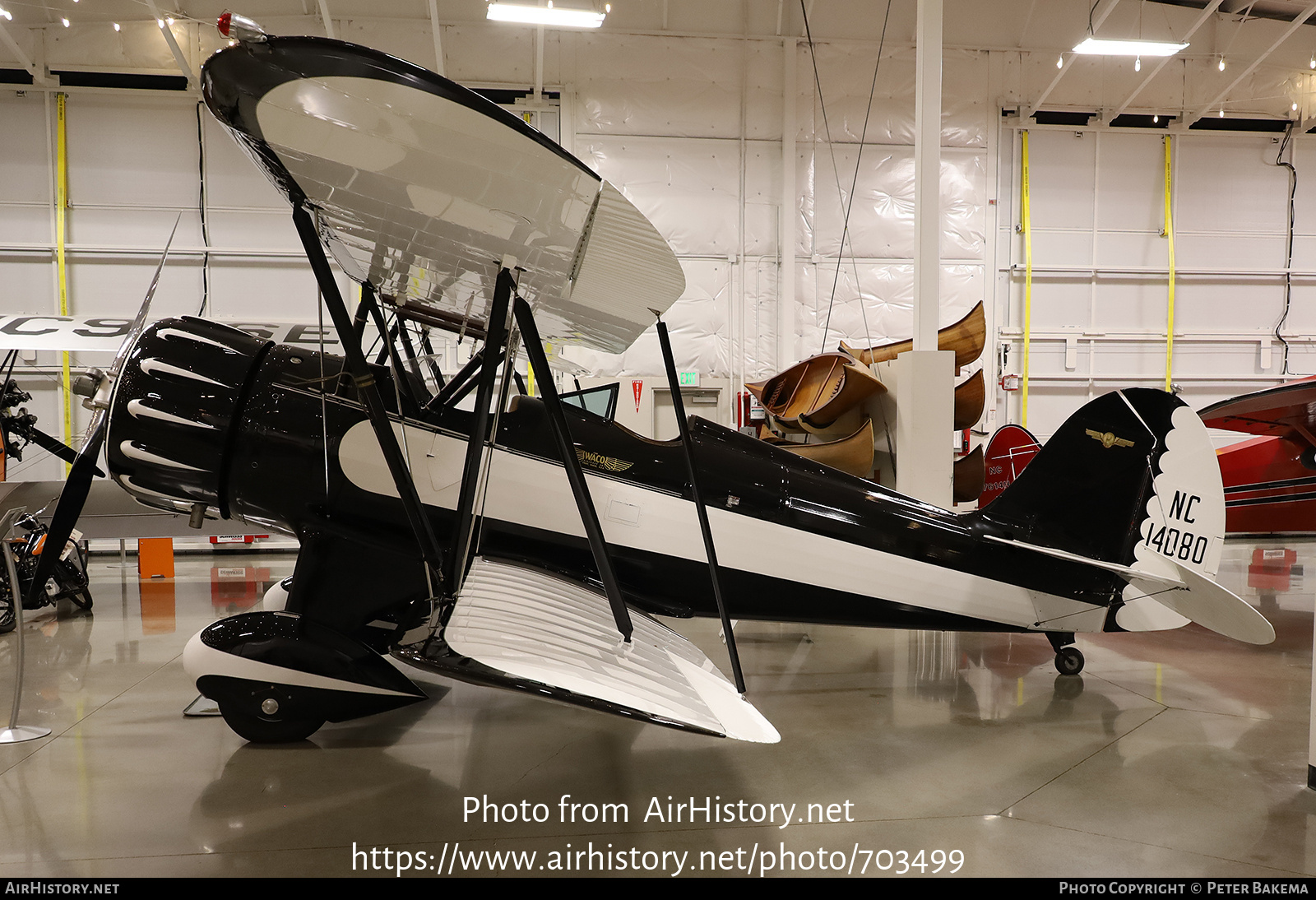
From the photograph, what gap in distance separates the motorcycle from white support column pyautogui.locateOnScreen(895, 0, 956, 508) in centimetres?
619

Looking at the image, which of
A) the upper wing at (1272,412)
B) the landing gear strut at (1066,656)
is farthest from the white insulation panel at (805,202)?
the landing gear strut at (1066,656)

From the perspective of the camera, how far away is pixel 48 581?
5594 mm

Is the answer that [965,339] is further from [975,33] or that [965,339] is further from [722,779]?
→ [975,33]

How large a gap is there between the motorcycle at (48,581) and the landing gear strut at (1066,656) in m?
6.46

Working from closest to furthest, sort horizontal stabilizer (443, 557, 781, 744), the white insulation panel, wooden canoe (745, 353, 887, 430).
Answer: horizontal stabilizer (443, 557, 781, 744)
wooden canoe (745, 353, 887, 430)
the white insulation panel

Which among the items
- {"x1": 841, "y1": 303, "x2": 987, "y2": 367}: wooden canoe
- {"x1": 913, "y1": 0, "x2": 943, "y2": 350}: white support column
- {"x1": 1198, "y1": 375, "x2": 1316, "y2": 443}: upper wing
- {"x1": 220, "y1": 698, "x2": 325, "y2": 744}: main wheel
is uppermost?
{"x1": 913, "y1": 0, "x2": 943, "y2": 350}: white support column

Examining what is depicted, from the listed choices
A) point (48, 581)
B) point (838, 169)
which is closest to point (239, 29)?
point (48, 581)

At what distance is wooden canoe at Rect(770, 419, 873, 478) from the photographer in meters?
6.01

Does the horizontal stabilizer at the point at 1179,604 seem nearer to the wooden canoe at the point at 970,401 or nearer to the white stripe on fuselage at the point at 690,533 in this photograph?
the white stripe on fuselage at the point at 690,533

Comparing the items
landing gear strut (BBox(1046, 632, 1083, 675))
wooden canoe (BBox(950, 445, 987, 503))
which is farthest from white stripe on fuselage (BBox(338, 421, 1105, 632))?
wooden canoe (BBox(950, 445, 987, 503))

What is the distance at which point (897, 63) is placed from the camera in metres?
11.4

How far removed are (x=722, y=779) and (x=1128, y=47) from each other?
10.0 m

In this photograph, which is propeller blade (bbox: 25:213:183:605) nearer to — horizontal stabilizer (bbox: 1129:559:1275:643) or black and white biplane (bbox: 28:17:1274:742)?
black and white biplane (bbox: 28:17:1274:742)
